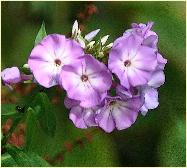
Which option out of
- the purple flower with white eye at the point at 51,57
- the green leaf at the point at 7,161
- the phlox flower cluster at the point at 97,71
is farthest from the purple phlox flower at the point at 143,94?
the green leaf at the point at 7,161

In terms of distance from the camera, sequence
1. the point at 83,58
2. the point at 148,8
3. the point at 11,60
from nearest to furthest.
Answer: the point at 83,58, the point at 11,60, the point at 148,8

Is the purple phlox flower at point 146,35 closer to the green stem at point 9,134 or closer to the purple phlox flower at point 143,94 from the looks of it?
the purple phlox flower at point 143,94

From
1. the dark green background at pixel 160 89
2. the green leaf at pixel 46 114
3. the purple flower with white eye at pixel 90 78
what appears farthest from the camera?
the dark green background at pixel 160 89

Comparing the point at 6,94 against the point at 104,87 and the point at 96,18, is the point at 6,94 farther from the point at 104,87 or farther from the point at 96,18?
the point at 104,87

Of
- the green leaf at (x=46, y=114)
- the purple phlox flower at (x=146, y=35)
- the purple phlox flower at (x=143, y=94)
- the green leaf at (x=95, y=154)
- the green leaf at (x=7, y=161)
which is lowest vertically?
the green leaf at (x=95, y=154)

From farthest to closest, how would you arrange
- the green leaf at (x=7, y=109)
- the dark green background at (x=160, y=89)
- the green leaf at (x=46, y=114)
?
1. the dark green background at (x=160, y=89)
2. the green leaf at (x=7, y=109)
3. the green leaf at (x=46, y=114)

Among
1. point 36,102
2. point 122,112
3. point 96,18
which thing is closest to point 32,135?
point 36,102

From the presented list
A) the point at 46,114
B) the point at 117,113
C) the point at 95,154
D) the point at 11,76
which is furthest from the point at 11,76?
the point at 95,154
